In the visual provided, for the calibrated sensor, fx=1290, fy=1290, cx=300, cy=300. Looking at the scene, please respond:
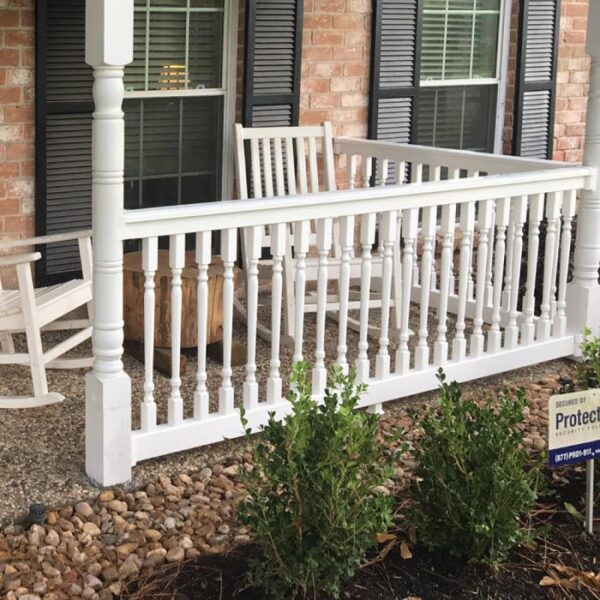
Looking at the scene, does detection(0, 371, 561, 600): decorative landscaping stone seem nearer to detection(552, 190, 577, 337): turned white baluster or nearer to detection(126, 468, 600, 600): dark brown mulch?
detection(126, 468, 600, 600): dark brown mulch

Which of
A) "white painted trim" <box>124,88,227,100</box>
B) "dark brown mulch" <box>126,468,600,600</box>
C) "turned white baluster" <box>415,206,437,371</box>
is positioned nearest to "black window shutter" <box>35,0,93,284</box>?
"white painted trim" <box>124,88,227,100</box>

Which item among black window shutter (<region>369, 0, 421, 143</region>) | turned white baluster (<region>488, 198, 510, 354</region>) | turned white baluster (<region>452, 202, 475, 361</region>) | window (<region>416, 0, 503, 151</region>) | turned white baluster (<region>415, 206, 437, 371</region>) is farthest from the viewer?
window (<region>416, 0, 503, 151</region>)

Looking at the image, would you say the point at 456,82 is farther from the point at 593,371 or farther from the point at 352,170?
the point at 593,371

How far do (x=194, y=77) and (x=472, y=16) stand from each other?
7.16 feet

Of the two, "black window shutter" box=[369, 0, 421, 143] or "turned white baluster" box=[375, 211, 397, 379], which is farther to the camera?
"black window shutter" box=[369, 0, 421, 143]

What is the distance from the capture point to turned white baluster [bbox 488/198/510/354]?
5832mm

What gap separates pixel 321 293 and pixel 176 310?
736 mm

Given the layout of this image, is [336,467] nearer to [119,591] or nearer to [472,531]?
[472,531]

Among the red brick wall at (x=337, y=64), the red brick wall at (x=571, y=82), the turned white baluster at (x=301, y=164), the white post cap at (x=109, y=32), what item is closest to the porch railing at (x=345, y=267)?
the white post cap at (x=109, y=32)

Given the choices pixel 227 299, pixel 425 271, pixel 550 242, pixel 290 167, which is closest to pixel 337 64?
pixel 290 167

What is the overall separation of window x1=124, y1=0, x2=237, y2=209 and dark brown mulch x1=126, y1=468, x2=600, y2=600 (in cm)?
306

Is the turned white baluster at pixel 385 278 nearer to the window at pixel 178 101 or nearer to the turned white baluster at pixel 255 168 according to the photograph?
the turned white baluster at pixel 255 168

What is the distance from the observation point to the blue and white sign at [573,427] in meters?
3.88

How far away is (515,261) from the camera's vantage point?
6023 millimetres
